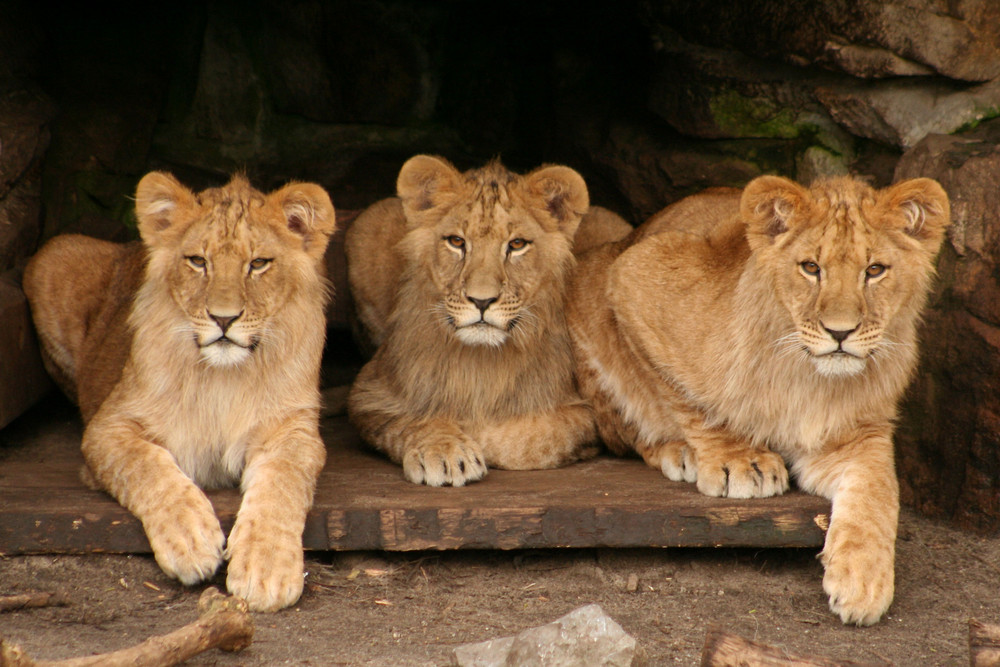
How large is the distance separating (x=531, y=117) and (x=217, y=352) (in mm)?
3065

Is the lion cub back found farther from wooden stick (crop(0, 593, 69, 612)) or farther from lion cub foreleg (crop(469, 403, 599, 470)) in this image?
lion cub foreleg (crop(469, 403, 599, 470))

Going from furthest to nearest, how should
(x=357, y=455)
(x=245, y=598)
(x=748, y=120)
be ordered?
(x=748, y=120), (x=357, y=455), (x=245, y=598)

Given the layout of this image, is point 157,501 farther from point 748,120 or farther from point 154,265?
point 748,120

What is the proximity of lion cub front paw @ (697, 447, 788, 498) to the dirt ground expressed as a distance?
0.24 m

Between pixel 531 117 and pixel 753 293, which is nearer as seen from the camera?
pixel 753 293

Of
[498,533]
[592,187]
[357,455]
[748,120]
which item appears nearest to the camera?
[498,533]

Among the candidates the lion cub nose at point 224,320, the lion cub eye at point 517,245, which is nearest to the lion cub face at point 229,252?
the lion cub nose at point 224,320

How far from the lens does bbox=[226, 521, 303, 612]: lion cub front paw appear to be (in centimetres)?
317

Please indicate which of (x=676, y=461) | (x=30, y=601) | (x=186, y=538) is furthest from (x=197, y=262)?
(x=676, y=461)

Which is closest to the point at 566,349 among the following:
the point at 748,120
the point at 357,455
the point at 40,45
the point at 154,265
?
the point at 357,455

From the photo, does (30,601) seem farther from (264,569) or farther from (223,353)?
(223,353)

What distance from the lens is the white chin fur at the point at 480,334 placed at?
13.1 ft

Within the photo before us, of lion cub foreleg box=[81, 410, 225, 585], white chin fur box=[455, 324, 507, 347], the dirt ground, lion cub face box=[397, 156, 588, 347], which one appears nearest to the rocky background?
the dirt ground

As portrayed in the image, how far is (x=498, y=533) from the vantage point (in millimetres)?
3598
